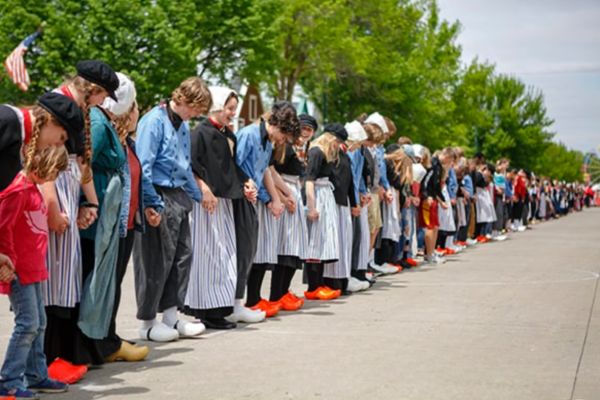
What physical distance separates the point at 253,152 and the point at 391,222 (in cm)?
603

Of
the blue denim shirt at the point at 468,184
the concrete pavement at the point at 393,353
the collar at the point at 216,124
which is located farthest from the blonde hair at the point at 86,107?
the blue denim shirt at the point at 468,184

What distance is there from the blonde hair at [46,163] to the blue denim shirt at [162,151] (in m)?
2.13

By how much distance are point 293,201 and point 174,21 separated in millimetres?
30955

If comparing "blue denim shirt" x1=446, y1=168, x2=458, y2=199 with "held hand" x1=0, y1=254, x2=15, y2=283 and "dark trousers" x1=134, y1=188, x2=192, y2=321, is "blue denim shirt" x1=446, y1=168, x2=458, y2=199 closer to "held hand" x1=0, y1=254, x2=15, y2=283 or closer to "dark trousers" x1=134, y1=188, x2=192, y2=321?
"dark trousers" x1=134, y1=188, x2=192, y2=321

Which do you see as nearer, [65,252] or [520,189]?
[65,252]

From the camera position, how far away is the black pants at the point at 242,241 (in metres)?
9.00

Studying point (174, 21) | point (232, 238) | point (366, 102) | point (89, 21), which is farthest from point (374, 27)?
point (232, 238)

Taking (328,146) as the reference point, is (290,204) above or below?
below

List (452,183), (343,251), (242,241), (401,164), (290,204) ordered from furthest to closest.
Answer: (452,183)
(401,164)
(343,251)
(290,204)
(242,241)

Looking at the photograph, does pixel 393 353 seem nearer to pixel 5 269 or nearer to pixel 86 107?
pixel 86 107

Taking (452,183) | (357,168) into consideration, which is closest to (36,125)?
(357,168)

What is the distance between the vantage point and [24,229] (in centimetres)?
545

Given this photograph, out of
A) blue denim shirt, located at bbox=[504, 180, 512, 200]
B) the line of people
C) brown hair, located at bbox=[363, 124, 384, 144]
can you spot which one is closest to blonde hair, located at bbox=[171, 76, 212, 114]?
the line of people

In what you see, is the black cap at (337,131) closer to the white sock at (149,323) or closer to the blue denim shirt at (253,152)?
the blue denim shirt at (253,152)
